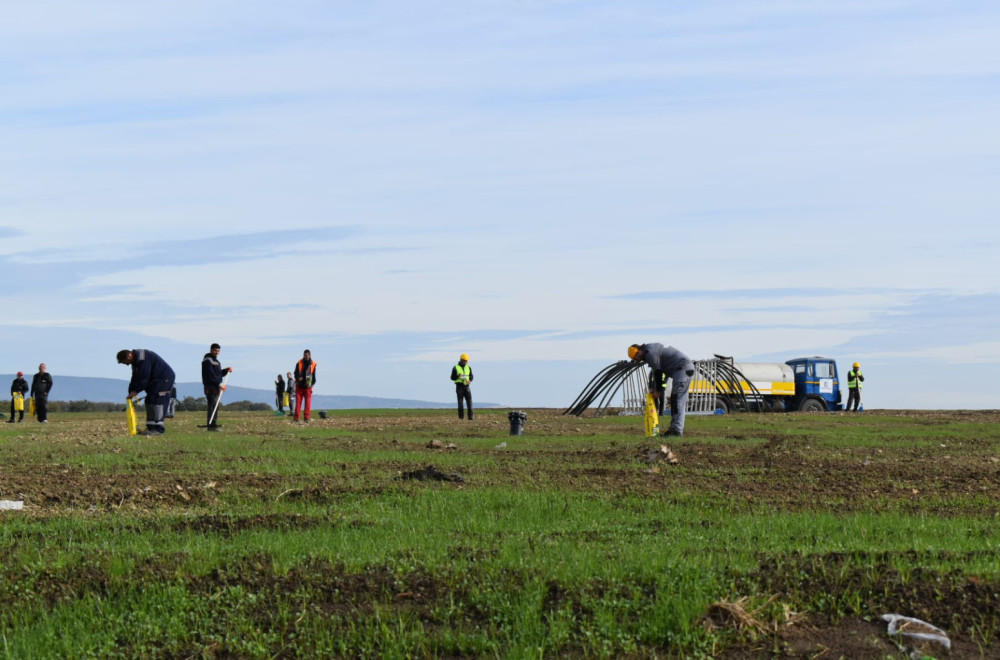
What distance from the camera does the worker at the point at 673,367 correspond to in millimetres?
23328

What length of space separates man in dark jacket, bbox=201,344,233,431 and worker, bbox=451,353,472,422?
906cm

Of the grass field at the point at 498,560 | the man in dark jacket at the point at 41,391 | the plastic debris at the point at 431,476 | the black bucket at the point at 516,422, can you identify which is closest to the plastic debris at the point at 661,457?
the grass field at the point at 498,560

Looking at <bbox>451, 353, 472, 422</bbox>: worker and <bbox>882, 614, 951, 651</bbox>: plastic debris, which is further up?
<bbox>451, 353, 472, 422</bbox>: worker

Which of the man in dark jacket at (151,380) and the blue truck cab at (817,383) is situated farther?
A: the blue truck cab at (817,383)

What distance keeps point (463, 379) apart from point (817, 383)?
70.0 ft

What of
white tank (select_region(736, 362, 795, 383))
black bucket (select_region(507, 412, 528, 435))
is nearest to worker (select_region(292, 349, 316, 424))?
black bucket (select_region(507, 412, 528, 435))

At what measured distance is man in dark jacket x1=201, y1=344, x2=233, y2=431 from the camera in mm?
28562

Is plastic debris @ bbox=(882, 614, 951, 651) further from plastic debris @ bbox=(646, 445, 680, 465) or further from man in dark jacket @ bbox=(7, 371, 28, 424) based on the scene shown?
man in dark jacket @ bbox=(7, 371, 28, 424)

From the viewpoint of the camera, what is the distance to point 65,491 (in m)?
13.5

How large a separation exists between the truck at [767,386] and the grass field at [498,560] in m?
30.1

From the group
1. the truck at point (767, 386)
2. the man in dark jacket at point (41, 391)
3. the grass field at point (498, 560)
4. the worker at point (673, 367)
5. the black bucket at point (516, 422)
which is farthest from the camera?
the truck at point (767, 386)

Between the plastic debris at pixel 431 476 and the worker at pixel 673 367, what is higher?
the worker at pixel 673 367

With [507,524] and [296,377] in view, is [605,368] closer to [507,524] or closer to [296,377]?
[296,377]

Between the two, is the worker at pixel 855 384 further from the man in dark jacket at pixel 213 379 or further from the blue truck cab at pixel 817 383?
the man in dark jacket at pixel 213 379
